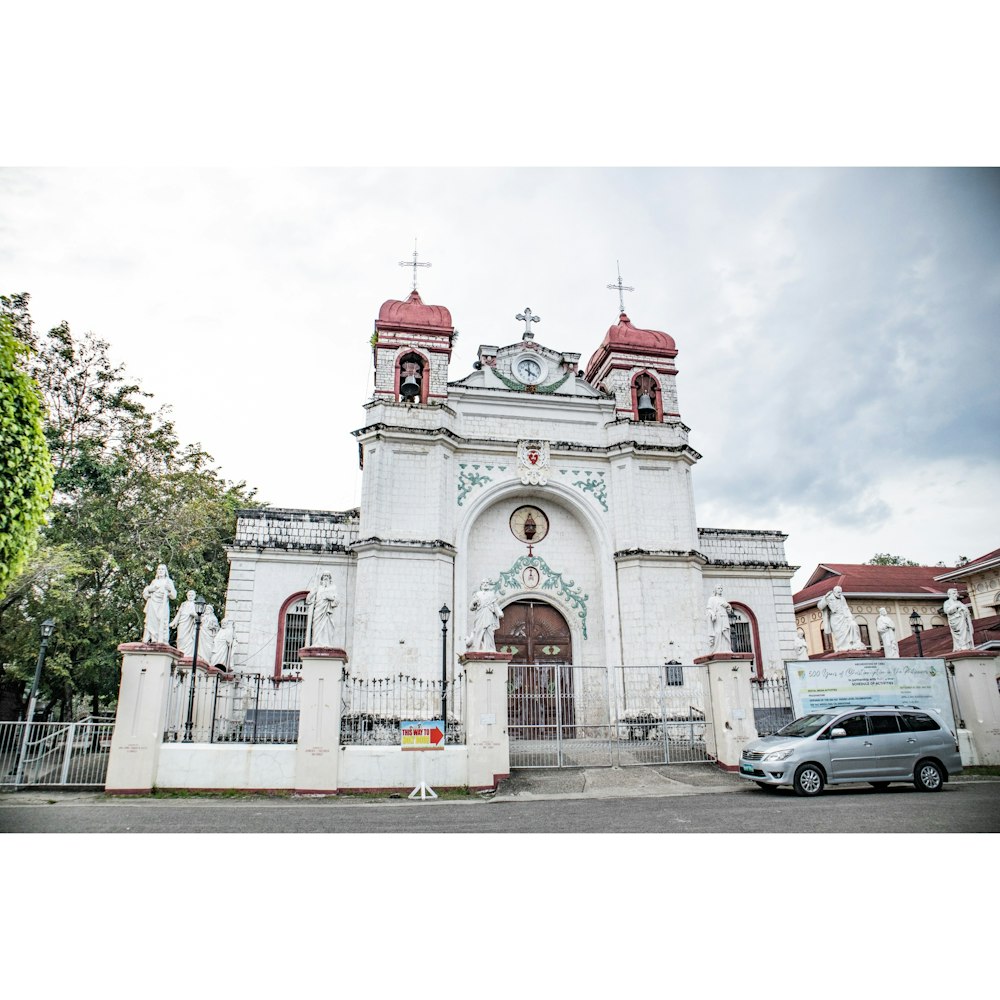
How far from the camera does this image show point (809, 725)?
12375mm

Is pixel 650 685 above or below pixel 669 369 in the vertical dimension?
below

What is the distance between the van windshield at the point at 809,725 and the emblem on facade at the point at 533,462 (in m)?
9.66

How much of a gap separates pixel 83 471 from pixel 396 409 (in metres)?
9.06

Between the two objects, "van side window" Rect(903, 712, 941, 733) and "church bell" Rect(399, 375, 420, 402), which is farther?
"church bell" Rect(399, 375, 420, 402)

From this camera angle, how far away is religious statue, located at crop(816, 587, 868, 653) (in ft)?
54.6

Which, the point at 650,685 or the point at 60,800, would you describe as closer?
the point at 60,800

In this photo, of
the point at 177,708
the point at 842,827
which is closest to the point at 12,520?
the point at 177,708

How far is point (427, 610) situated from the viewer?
59.0 feet

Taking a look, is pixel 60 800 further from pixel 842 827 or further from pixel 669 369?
pixel 669 369

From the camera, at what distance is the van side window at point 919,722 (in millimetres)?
12406

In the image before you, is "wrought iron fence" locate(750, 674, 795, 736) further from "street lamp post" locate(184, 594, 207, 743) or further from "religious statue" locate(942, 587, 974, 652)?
"street lamp post" locate(184, 594, 207, 743)

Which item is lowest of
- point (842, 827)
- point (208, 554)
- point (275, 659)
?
point (842, 827)

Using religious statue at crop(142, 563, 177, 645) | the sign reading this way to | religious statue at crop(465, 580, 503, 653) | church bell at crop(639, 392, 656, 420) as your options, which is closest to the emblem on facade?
church bell at crop(639, 392, 656, 420)

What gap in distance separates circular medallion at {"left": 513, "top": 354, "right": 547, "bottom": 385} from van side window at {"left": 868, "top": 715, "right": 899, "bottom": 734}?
12942mm
